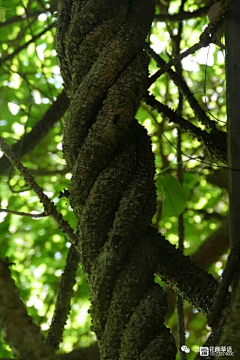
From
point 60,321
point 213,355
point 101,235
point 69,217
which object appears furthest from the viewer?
point 69,217

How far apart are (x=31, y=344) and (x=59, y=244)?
1455 millimetres

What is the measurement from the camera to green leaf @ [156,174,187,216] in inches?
36.1

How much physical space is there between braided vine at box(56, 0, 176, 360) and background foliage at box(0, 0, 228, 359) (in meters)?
0.94

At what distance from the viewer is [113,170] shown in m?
0.51

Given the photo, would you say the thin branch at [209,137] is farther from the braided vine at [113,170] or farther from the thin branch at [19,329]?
the thin branch at [19,329]

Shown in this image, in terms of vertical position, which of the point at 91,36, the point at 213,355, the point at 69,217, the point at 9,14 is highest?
the point at 9,14

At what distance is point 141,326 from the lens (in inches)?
17.2

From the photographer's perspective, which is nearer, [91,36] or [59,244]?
[91,36]

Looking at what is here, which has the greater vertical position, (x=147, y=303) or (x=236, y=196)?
(x=236, y=196)

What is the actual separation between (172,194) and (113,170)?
0.43 m

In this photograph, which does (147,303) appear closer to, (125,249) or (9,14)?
(125,249)

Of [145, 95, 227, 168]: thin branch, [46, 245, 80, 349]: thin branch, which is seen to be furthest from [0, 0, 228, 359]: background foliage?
[145, 95, 227, 168]: thin branch

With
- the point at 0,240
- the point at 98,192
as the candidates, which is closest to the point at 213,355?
the point at 98,192

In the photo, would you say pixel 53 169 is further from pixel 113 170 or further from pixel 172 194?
pixel 113 170
